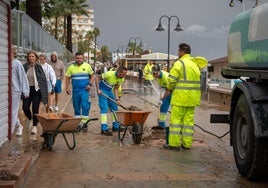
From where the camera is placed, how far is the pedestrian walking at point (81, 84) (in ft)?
38.7

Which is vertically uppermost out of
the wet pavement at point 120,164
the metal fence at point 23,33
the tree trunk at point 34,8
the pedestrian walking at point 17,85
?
the tree trunk at point 34,8

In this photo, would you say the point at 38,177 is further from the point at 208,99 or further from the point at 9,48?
the point at 208,99

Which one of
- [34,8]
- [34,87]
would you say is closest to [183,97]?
[34,87]

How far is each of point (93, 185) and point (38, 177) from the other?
0.91 meters

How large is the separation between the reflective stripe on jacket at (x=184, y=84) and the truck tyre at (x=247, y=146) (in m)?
1.69

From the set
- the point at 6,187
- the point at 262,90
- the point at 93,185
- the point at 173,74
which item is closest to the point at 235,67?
the point at 262,90

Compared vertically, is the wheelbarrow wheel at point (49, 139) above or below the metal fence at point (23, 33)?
below

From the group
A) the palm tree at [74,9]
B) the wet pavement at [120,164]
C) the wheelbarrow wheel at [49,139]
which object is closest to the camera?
the wet pavement at [120,164]

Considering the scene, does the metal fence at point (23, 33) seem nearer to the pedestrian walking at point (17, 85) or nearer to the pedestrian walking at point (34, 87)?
the pedestrian walking at point (34, 87)

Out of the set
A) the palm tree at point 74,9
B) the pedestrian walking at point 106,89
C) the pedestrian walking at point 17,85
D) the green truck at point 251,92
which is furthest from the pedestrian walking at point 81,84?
the palm tree at point 74,9

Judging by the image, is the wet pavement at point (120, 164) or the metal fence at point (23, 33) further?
the metal fence at point (23, 33)

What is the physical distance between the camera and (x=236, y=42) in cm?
770

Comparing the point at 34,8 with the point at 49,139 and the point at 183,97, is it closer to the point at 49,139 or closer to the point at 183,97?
the point at 49,139

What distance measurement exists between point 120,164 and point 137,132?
1922 mm
